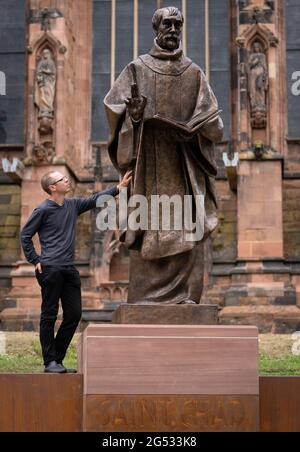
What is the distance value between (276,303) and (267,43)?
558 centimetres

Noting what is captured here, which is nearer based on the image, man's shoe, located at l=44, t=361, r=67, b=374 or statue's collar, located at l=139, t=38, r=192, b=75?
man's shoe, located at l=44, t=361, r=67, b=374

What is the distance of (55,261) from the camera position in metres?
6.50

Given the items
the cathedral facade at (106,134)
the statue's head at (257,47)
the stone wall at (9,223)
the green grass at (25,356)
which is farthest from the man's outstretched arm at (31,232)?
the stone wall at (9,223)

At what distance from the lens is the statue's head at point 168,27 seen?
6.55 meters

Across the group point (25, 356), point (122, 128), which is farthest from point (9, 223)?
point (122, 128)

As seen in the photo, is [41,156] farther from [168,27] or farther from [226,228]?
[168,27]

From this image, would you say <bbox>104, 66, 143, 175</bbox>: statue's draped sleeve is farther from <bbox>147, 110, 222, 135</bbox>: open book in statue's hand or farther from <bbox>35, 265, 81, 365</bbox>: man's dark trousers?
<bbox>35, 265, 81, 365</bbox>: man's dark trousers

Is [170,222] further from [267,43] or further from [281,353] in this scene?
[267,43]

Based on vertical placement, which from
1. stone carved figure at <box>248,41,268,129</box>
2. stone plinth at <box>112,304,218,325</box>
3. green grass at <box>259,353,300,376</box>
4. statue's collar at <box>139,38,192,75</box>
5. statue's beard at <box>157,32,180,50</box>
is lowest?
green grass at <box>259,353,300,376</box>

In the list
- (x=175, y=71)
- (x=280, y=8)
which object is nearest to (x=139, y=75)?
(x=175, y=71)

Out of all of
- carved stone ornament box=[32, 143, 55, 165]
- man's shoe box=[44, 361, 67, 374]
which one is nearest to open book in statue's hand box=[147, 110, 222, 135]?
man's shoe box=[44, 361, 67, 374]

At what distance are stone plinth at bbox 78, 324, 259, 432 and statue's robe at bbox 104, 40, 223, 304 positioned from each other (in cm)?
63

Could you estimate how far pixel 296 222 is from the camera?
20.3 metres

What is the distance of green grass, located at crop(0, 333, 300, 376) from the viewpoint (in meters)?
11.5
